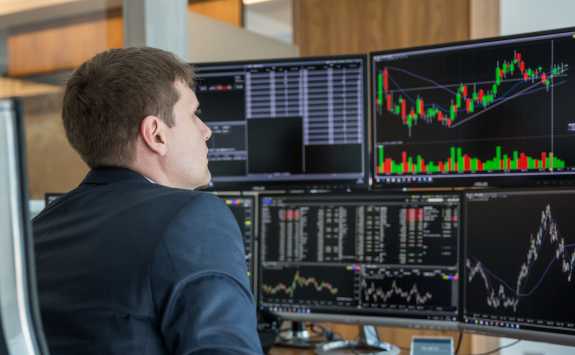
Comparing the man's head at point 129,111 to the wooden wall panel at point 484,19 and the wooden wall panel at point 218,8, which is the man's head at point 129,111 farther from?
the wooden wall panel at point 218,8

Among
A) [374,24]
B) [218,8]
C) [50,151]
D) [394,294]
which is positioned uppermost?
[218,8]

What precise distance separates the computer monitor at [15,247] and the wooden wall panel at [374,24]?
2508mm

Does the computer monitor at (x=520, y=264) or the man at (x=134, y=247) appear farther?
the computer monitor at (x=520, y=264)

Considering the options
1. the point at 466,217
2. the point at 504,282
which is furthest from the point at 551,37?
the point at 504,282

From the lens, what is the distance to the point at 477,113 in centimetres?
166

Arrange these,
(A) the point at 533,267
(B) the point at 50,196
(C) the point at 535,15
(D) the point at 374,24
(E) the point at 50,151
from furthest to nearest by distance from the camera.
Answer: (D) the point at 374,24
(E) the point at 50,151
(C) the point at 535,15
(B) the point at 50,196
(A) the point at 533,267

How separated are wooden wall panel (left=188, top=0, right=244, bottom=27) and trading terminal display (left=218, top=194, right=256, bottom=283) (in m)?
2.07

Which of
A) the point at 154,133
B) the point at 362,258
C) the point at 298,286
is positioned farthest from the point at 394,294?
the point at 154,133

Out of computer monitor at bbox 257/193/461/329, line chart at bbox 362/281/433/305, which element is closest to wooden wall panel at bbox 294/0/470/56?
computer monitor at bbox 257/193/461/329

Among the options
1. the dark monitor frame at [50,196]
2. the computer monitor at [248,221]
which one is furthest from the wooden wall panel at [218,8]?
the computer monitor at [248,221]

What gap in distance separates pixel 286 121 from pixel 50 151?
128 centimetres

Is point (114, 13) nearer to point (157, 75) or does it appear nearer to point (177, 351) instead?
point (157, 75)

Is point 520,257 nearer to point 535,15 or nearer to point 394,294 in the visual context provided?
point 394,294

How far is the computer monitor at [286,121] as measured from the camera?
1.83m
